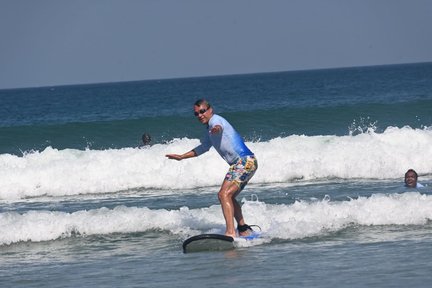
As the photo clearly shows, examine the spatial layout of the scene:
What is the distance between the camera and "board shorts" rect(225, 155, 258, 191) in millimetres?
10523

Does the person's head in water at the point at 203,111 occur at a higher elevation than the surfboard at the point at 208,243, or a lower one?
higher

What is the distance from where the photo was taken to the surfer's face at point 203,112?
34.4ft

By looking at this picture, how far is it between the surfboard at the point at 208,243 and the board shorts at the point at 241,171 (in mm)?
677

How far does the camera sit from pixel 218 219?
39.7ft

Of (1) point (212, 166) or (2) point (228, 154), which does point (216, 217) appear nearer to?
(2) point (228, 154)

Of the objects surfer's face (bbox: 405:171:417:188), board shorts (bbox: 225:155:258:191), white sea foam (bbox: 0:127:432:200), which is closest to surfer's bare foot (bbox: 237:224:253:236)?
board shorts (bbox: 225:155:258:191)

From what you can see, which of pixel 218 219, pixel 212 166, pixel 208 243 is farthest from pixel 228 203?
pixel 212 166

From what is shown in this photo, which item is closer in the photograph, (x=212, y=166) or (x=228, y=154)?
(x=228, y=154)

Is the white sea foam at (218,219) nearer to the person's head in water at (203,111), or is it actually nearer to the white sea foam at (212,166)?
the person's head in water at (203,111)

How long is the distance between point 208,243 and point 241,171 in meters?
0.95

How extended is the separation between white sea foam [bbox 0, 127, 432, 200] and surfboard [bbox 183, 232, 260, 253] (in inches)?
325

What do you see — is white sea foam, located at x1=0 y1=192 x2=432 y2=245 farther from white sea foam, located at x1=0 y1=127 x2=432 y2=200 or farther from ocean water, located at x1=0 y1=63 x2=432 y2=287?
white sea foam, located at x1=0 y1=127 x2=432 y2=200

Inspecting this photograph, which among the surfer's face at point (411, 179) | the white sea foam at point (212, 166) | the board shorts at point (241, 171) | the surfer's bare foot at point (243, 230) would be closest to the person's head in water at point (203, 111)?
the board shorts at point (241, 171)

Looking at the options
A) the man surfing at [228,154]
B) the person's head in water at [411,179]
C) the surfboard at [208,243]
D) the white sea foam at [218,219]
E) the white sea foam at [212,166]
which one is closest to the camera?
the surfboard at [208,243]
